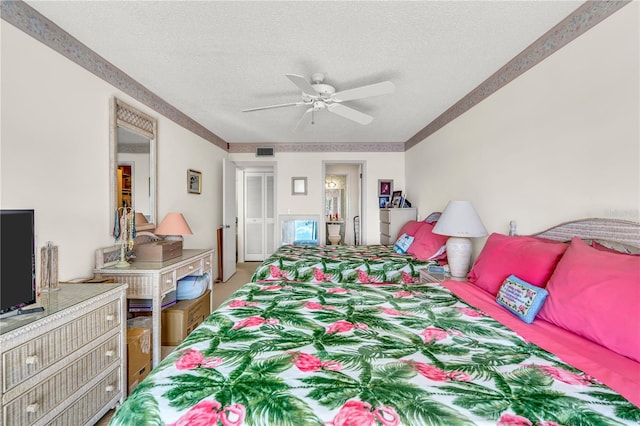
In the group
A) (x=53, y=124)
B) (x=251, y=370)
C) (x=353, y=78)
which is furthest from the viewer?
(x=353, y=78)

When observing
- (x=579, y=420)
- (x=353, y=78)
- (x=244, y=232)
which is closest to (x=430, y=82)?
(x=353, y=78)

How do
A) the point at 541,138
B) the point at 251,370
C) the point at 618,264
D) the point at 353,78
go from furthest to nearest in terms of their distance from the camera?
the point at 353,78, the point at 541,138, the point at 618,264, the point at 251,370

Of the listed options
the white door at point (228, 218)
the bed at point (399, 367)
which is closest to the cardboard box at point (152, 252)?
the bed at point (399, 367)

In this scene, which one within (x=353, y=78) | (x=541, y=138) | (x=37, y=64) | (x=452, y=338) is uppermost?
(x=353, y=78)

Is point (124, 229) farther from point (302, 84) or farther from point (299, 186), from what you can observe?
point (299, 186)

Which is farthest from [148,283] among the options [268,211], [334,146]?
[268,211]

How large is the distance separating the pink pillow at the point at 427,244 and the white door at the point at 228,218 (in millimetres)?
2878

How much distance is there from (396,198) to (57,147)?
431 centimetres

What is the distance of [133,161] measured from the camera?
2623 mm

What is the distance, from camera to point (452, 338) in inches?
46.0

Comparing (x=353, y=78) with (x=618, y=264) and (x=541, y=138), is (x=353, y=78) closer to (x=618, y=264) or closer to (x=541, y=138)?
(x=541, y=138)

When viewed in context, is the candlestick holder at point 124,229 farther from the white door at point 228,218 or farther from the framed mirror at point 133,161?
the white door at point 228,218

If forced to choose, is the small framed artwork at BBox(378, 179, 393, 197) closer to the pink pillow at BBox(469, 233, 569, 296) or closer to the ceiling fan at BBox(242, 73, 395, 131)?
the ceiling fan at BBox(242, 73, 395, 131)

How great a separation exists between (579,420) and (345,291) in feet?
4.08
